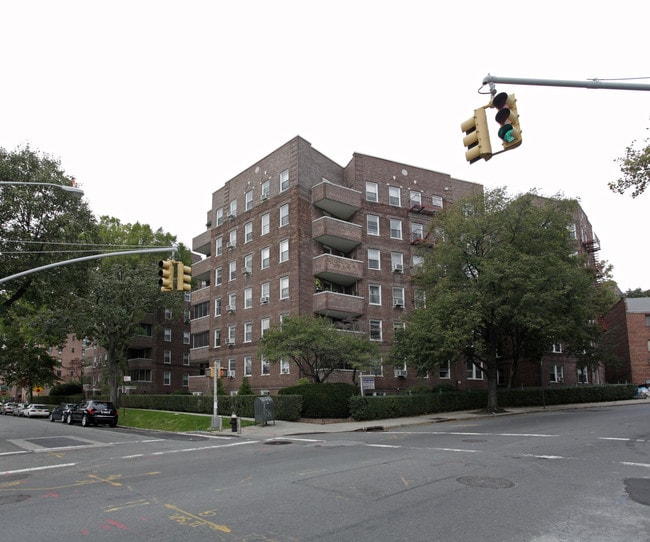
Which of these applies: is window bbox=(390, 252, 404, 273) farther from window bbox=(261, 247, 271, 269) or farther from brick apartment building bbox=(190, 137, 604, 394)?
window bbox=(261, 247, 271, 269)

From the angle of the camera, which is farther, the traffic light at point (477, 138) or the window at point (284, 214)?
the window at point (284, 214)

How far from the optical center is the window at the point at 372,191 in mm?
40625

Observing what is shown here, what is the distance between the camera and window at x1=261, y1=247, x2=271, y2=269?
39.4 meters

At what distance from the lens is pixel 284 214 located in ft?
127

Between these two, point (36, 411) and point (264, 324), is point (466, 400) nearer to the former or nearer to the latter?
point (264, 324)

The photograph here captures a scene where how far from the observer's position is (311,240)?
37781 mm

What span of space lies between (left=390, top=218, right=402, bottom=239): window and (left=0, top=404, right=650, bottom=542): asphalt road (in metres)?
26.0

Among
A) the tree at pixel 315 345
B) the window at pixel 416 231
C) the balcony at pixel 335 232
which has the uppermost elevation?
the window at pixel 416 231

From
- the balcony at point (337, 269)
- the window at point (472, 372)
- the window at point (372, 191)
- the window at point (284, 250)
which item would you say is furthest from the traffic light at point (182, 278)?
the window at point (472, 372)

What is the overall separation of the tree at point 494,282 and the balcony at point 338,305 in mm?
5462

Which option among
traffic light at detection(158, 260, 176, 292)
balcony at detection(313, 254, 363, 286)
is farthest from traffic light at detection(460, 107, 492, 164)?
balcony at detection(313, 254, 363, 286)

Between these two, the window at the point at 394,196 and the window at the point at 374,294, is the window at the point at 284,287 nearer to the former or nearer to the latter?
the window at the point at 374,294

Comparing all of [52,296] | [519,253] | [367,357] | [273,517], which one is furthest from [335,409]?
[273,517]

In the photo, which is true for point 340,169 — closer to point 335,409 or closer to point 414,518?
point 335,409
